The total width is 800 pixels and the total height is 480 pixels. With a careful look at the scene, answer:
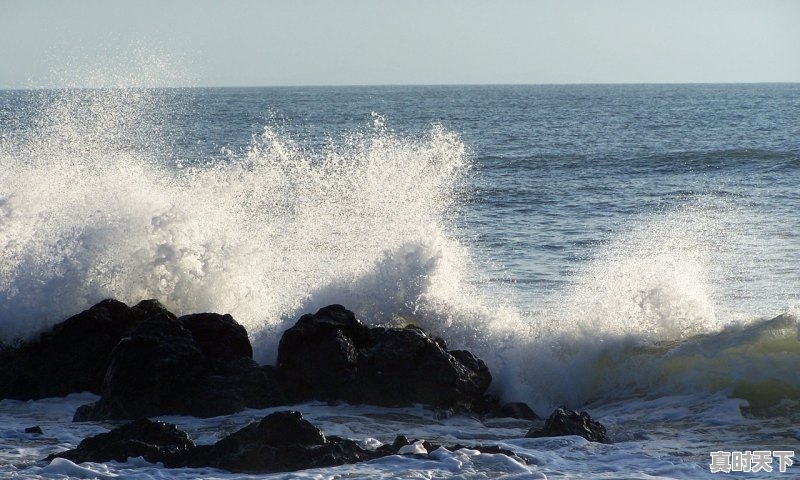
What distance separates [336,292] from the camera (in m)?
12.0

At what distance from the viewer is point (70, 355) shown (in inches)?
403

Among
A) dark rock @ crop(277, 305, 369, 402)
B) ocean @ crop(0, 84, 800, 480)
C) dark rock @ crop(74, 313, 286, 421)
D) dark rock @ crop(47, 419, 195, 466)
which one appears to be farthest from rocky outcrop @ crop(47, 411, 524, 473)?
dark rock @ crop(277, 305, 369, 402)

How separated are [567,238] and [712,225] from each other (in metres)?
3.17

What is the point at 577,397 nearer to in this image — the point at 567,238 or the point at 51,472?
the point at 51,472

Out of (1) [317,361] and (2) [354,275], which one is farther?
(2) [354,275]

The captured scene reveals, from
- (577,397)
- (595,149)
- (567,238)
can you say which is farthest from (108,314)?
(595,149)

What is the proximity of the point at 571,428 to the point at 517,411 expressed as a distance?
1.44 m

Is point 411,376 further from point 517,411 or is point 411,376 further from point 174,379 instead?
point 174,379

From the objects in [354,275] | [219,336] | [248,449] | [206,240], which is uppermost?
[206,240]

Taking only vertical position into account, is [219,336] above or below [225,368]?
above

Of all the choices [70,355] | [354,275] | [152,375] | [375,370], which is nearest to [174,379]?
[152,375]

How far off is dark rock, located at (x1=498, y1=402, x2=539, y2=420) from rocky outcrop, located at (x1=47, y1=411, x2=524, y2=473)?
5.98 feet

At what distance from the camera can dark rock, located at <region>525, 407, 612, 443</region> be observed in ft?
26.7

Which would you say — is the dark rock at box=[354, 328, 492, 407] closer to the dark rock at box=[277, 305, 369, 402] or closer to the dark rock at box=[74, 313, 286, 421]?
the dark rock at box=[277, 305, 369, 402]
